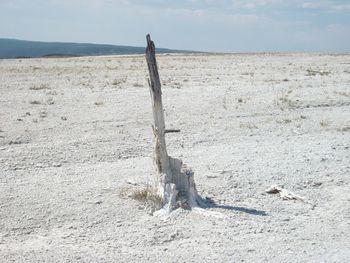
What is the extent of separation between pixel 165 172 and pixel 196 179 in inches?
48.7

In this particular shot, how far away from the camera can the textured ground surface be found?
654cm

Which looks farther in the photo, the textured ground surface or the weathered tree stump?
the weathered tree stump

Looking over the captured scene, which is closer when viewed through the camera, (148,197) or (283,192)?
(148,197)

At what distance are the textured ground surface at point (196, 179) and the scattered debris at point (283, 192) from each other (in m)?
0.17

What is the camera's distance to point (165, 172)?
805 centimetres

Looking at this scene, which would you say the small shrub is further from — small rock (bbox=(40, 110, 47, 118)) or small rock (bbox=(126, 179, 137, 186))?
small rock (bbox=(40, 110, 47, 118))

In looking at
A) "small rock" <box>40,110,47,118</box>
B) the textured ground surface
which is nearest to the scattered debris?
the textured ground surface

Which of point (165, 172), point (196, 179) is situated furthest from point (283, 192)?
point (165, 172)

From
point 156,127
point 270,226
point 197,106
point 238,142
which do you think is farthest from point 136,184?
point 197,106

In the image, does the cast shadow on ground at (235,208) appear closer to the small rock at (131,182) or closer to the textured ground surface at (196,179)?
→ the textured ground surface at (196,179)

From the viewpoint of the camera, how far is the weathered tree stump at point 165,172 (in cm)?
768

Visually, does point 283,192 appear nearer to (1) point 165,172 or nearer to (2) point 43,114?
(1) point 165,172

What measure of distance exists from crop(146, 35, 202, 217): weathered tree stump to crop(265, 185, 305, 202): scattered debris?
1.37m

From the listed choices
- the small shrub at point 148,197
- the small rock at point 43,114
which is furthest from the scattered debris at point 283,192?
the small rock at point 43,114
